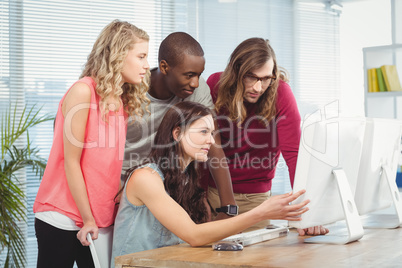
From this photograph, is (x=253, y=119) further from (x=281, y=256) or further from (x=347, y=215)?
(x=281, y=256)

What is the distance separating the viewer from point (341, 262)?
51.4 inches

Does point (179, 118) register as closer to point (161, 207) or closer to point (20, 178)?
point (161, 207)

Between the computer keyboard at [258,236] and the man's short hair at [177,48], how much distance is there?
0.78 meters

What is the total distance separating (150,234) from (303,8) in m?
3.85

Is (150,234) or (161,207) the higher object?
(161,207)


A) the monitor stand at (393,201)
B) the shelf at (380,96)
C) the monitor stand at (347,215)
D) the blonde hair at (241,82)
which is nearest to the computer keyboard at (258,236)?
the monitor stand at (347,215)

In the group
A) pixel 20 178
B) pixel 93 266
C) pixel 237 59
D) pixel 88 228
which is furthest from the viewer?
pixel 20 178

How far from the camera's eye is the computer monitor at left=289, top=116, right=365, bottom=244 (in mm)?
1502

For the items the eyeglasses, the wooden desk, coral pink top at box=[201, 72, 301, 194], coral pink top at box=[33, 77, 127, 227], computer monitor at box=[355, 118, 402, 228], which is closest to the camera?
the wooden desk

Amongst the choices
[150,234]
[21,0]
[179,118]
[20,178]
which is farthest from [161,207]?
[21,0]

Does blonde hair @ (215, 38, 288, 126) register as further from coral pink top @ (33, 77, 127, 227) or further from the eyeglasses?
coral pink top @ (33, 77, 127, 227)

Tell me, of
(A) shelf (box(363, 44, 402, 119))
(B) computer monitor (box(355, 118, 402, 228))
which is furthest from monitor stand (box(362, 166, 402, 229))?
(A) shelf (box(363, 44, 402, 119))

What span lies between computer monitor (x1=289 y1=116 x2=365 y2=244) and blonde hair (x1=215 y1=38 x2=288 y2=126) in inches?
23.4

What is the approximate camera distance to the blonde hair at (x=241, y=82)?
213 centimetres
